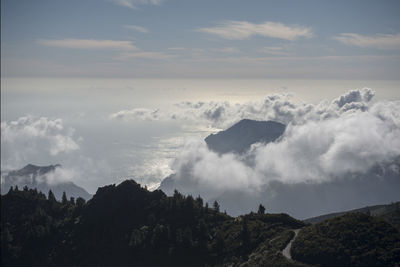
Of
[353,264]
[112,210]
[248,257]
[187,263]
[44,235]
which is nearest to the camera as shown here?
[353,264]

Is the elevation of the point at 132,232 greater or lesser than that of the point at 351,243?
greater

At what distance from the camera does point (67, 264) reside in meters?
142

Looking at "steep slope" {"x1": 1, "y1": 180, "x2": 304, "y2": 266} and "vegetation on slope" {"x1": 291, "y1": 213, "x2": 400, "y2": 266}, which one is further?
"steep slope" {"x1": 1, "y1": 180, "x2": 304, "y2": 266}

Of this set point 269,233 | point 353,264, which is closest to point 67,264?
point 269,233

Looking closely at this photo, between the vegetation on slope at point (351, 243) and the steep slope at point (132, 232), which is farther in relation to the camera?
the steep slope at point (132, 232)

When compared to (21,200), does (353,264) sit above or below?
below

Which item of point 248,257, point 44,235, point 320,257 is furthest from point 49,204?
point 320,257

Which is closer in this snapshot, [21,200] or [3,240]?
[3,240]

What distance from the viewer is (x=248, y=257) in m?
125

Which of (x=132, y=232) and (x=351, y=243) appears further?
(x=132, y=232)

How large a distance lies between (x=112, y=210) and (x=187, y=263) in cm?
5519

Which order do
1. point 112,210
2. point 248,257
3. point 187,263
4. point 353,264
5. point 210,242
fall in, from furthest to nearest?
point 112,210 → point 210,242 → point 187,263 → point 248,257 → point 353,264

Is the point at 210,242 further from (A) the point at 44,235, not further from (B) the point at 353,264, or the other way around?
(A) the point at 44,235

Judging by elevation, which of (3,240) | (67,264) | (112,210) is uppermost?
(112,210)
